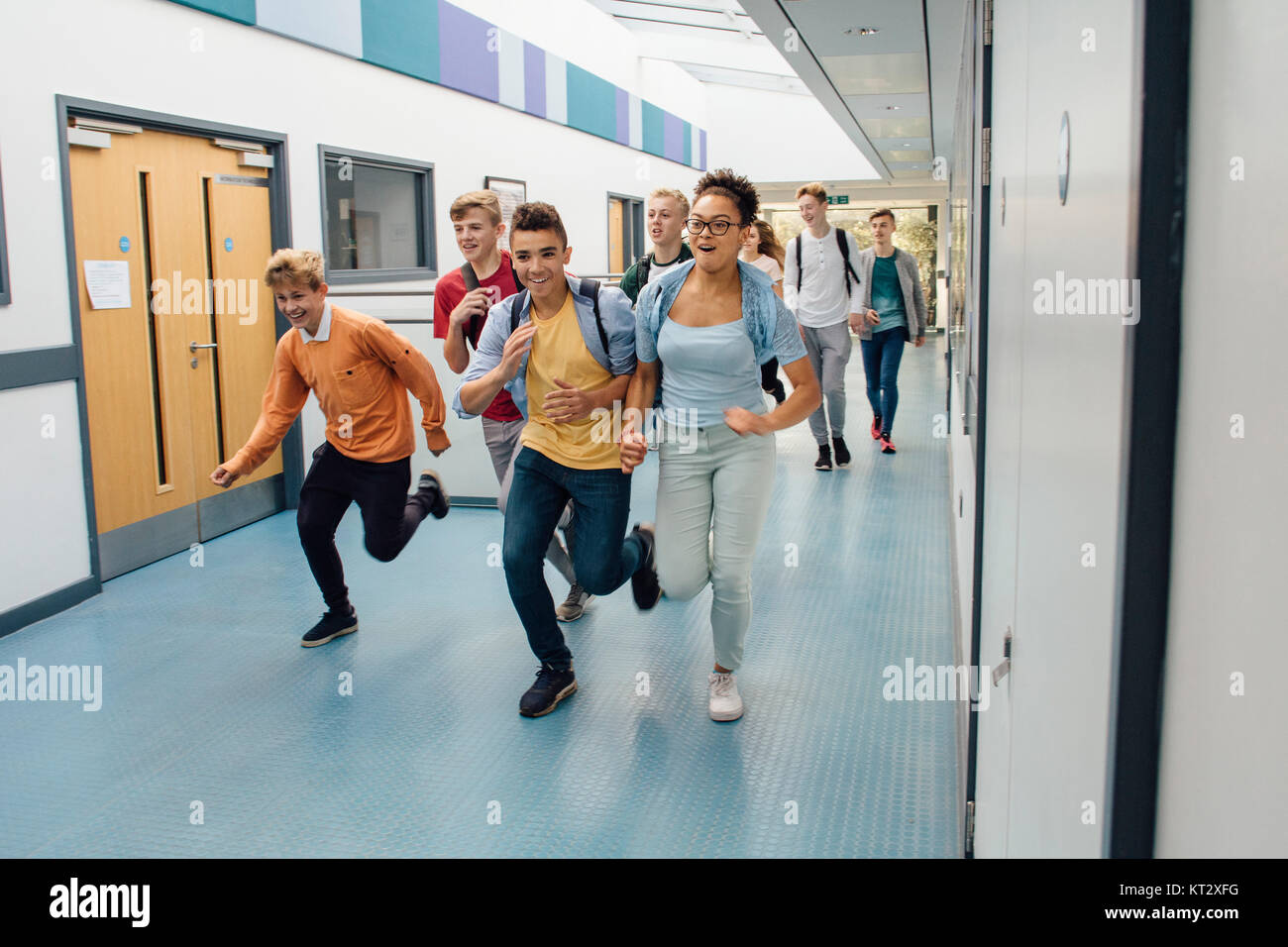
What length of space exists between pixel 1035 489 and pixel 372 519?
3.17 metres

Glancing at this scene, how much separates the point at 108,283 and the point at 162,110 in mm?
918

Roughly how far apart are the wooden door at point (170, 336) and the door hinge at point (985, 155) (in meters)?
3.99

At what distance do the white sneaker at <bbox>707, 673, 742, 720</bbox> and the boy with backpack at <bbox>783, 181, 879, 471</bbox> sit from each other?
12.6 ft

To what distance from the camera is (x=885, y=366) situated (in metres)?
7.58

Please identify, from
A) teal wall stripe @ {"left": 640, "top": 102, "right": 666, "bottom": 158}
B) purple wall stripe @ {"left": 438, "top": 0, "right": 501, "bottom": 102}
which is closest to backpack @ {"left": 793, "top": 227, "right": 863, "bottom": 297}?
purple wall stripe @ {"left": 438, "top": 0, "right": 501, "bottom": 102}

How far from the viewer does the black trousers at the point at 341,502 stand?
13.1 ft

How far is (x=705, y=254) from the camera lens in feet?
10.1

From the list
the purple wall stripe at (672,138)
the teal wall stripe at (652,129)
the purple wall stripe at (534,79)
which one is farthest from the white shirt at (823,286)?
the purple wall stripe at (672,138)

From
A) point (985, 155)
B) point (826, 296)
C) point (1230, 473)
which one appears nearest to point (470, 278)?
point (985, 155)

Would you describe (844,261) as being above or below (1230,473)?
above

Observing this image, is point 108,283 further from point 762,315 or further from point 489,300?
point 762,315

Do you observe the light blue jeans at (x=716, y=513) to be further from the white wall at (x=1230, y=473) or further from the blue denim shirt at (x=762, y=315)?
the white wall at (x=1230, y=473)

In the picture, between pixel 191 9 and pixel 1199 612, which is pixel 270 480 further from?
pixel 1199 612
